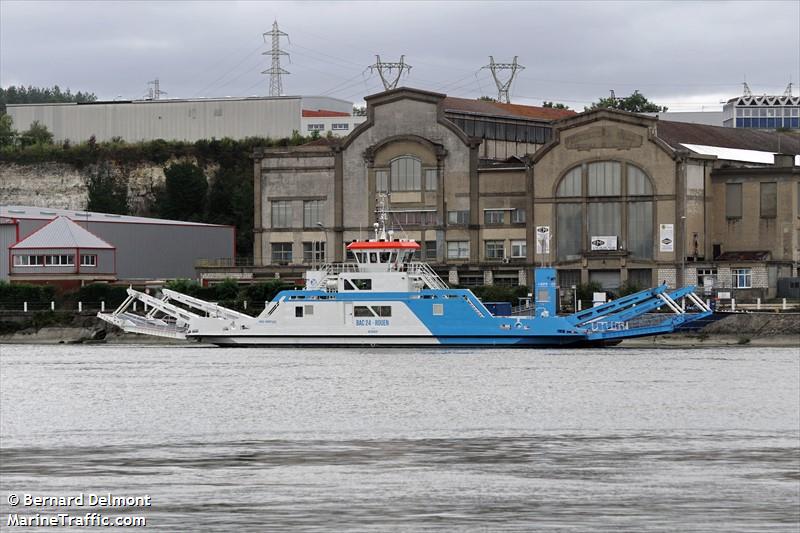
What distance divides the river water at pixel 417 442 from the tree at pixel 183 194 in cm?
6380

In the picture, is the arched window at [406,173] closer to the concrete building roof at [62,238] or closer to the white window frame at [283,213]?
the white window frame at [283,213]

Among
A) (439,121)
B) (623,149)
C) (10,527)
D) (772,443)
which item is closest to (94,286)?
(439,121)

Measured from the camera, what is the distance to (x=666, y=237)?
3994 inches

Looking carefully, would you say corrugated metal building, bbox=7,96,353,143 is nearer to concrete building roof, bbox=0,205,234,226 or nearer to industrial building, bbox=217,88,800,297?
concrete building roof, bbox=0,205,234,226

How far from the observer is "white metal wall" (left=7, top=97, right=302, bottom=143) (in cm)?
A: 14338

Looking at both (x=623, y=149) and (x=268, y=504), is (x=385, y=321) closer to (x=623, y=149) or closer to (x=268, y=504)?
(x=623, y=149)

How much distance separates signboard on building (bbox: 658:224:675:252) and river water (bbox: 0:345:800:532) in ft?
95.9

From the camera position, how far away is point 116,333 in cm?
9294

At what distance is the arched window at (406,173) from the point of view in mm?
108500

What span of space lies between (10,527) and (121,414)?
2035 centimetres

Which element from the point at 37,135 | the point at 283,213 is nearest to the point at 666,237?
the point at 283,213

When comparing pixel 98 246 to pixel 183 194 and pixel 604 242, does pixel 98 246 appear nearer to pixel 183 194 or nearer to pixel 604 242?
pixel 183 194

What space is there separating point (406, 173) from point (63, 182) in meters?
47.1

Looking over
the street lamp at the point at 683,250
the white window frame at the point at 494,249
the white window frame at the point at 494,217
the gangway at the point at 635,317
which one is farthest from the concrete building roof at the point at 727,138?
the gangway at the point at 635,317
